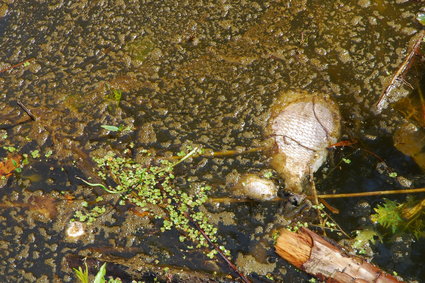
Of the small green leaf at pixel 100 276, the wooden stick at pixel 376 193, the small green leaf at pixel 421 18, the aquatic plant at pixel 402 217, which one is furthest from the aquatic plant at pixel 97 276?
the small green leaf at pixel 421 18

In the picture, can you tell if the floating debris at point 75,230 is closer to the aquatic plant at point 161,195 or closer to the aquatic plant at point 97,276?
the aquatic plant at point 161,195

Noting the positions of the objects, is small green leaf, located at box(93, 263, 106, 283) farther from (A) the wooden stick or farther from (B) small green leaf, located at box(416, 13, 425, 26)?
(B) small green leaf, located at box(416, 13, 425, 26)

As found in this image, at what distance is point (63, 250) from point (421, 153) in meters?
1.86

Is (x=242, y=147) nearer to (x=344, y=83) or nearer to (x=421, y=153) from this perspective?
(x=344, y=83)

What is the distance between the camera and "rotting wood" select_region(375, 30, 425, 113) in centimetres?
240

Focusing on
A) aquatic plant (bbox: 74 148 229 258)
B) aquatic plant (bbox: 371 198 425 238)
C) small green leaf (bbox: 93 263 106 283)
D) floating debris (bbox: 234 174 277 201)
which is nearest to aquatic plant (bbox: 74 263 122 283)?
small green leaf (bbox: 93 263 106 283)

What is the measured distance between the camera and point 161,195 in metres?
2.32

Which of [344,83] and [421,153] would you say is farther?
[344,83]

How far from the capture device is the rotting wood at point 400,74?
240 centimetres

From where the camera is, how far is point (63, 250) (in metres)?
2.27

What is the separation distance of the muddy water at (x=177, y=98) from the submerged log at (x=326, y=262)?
0.12 m

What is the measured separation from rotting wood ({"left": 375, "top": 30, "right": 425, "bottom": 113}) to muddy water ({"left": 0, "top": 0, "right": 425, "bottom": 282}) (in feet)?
0.11

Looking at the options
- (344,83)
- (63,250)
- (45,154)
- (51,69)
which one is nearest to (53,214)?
(63,250)

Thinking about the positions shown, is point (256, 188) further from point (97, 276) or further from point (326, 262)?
point (97, 276)
